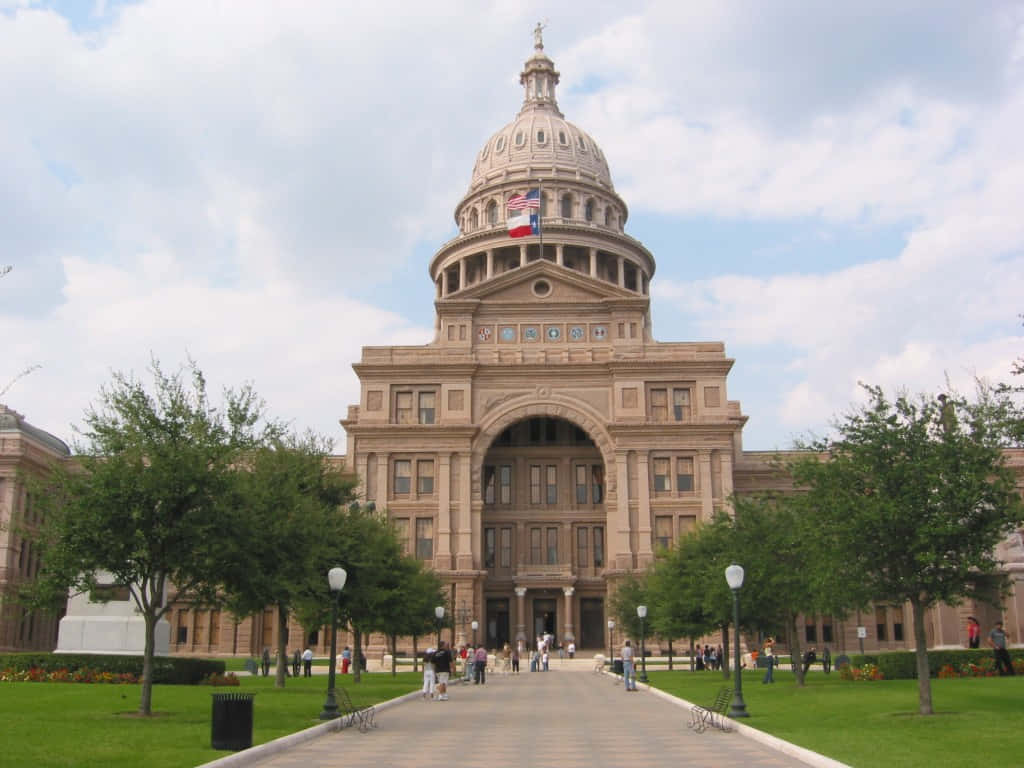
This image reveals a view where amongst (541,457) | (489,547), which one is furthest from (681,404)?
(489,547)

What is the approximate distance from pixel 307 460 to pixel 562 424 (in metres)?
40.0

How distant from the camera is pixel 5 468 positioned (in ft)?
247

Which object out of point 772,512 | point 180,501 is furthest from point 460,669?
point 180,501

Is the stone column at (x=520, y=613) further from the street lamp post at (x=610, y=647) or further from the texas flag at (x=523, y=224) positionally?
the texas flag at (x=523, y=224)

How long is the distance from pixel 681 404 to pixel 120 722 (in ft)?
189

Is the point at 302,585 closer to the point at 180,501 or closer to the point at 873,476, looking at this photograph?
the point at 180,501

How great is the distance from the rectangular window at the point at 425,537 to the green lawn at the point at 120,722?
120ft

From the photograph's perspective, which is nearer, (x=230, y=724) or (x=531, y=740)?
(x=230, y=724)

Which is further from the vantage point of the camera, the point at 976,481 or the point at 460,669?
the point at 460,669

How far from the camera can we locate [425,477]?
248 ft

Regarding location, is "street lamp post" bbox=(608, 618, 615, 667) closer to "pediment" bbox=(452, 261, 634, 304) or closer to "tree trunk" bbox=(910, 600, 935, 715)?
"pediment" bbox=(452, 261, 634, 304)

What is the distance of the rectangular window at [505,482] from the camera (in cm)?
8031

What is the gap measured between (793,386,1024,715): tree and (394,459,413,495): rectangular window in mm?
50168

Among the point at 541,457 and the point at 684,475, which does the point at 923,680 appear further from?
the point at 541,457
